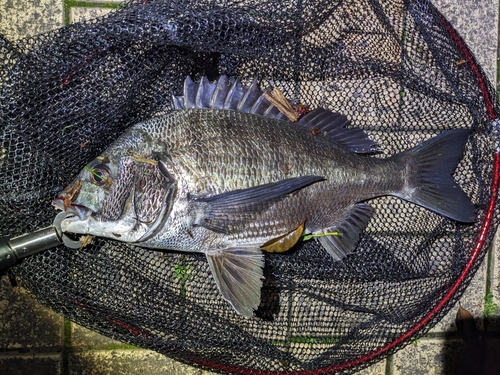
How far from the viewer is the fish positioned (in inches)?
73.7

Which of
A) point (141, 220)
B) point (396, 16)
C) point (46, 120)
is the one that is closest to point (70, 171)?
point (46, 120)

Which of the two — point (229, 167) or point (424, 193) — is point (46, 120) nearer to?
point (229, 167)

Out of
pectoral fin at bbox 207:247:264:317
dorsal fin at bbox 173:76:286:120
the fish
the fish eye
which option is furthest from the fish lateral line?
the fish eye

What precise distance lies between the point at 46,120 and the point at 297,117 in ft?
3.93

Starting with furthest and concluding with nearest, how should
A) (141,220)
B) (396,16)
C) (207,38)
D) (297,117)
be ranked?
(396,16), (297,117), (207,38), (141,220)

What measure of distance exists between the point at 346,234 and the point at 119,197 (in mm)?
1146

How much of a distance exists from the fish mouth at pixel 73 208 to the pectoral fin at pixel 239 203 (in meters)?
0.46

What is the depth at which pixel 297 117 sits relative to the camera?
2234 mm

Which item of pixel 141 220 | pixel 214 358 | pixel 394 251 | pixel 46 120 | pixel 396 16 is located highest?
pixel 396 16

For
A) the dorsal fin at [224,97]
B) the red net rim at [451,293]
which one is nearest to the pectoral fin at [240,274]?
the red net rim at [451,293]

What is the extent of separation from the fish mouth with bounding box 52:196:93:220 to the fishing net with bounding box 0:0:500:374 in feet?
1.06

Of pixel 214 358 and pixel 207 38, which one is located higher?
pixel 207 38

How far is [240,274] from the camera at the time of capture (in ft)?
6.69

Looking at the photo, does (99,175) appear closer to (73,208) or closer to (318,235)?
(73,208)
